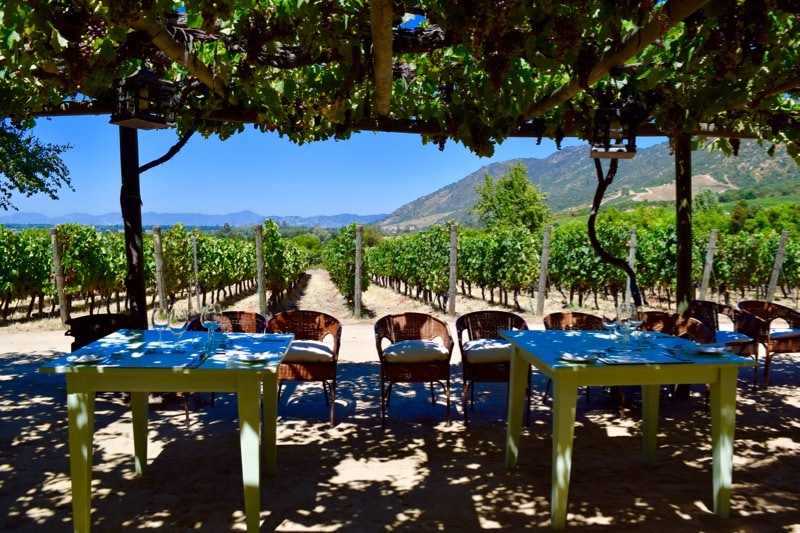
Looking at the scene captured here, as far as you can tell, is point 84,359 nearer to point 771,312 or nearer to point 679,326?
point 679,326

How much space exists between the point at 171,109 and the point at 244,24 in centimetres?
91

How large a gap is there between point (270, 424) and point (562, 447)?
157 cm

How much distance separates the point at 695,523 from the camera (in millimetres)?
2398

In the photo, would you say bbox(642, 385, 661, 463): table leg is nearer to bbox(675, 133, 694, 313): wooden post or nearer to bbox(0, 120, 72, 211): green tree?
bbox(675, 133, 694, 313): wooden post

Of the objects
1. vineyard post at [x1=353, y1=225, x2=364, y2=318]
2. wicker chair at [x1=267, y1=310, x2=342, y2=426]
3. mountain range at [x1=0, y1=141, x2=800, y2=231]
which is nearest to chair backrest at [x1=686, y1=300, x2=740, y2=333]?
wicker chair at [x1=267, y1=310, x2=342, y2=426]

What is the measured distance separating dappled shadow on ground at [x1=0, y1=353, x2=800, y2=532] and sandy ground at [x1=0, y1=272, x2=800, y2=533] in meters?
0.01

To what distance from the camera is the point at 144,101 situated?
3.12 m

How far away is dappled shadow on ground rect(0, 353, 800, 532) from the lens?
245 cm

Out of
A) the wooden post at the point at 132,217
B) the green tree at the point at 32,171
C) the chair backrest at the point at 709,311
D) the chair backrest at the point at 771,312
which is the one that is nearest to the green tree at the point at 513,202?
the green tree at the point at 32,171

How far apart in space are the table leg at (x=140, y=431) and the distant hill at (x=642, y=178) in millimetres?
30752

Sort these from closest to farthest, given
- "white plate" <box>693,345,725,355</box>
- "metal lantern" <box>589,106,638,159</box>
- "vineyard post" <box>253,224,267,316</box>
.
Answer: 1. "white plate" <box>693,345,725,355</box>
2. "metal lantern" <box>589,106,638,159</box>
3. "vineyard post" <box>253,224,267,316</box>

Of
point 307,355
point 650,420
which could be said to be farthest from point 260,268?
point 650,420

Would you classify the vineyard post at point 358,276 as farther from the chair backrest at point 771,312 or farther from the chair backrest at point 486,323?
the chair backrest at point 771,312

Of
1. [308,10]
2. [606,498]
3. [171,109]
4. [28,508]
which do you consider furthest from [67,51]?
[606,498]
